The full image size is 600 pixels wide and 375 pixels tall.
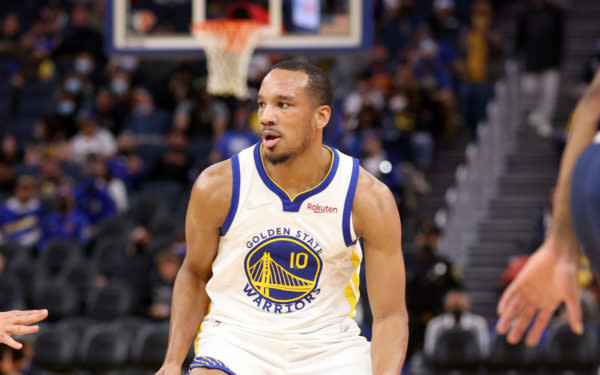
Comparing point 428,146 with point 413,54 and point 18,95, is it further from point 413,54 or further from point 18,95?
point 18,95

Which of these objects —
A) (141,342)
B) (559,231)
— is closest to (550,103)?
(141,342)

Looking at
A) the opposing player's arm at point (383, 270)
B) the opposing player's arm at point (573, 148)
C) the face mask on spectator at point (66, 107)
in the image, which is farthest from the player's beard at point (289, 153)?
the face mask on spectator at point (66, 107)

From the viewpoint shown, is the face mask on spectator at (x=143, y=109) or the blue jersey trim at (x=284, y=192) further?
the face mask on spectator at (x=143, y=109)

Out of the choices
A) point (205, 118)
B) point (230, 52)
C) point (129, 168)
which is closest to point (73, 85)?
point (129, 168)

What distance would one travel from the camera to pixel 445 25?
15.4 metres

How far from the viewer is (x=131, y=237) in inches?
457

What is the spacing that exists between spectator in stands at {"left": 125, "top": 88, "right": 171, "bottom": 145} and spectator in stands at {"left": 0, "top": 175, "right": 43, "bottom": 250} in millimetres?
1875

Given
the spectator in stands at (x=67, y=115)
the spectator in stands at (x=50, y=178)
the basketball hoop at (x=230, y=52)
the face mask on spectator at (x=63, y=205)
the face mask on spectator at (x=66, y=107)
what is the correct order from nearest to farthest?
the basketball hoop at (x=230, y=52) < the face mask on spectator at (x=63, y=205) < the spectator in stands at (x=50, y=178) < the spectator in stands at (x=67, y=115) < the face mask on spectator at (x=66, y=107)

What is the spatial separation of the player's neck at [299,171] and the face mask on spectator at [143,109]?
9.89m

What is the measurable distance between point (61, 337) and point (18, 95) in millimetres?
6853

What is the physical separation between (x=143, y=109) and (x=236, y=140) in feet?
10.0

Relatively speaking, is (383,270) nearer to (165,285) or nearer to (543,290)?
(543,290)

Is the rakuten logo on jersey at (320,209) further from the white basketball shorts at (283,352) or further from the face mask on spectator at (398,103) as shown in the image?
the face mask on spectator at (398,103)

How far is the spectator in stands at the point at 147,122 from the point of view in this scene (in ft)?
46.2
